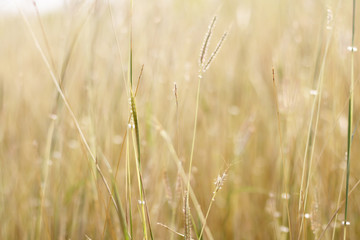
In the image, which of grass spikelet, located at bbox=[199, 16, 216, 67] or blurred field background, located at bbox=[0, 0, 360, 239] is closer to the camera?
grass spikelet, located at bbox=[199, 16, 216, 67]

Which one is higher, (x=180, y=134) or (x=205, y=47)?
(x=205, y=47)

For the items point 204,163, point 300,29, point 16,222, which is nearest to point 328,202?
point 204,163

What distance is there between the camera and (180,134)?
47.3 inches

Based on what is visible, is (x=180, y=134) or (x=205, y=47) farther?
(x=180, y=134)

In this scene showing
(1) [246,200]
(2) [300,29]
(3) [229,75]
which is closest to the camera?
(1) [246,200]

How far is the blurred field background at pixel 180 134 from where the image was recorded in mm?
925

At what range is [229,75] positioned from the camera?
1.48 metres

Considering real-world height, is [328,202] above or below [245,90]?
below

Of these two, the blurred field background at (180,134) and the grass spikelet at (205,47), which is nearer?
the grass spikelet at (205,47)

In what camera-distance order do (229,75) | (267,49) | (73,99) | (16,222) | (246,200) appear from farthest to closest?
(267,49) < (73,99) < (229,75) < (246,200) < (16,222)

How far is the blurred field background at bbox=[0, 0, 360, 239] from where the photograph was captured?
0.92m

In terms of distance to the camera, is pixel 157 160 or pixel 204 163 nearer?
pixel 157 160

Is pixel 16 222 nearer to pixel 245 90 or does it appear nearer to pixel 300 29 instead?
pixel 245 90

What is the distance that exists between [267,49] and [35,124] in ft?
3.91
